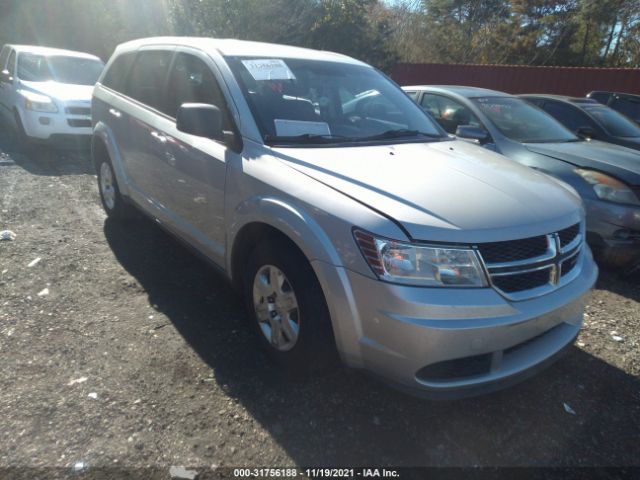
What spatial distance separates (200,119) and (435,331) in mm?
1768

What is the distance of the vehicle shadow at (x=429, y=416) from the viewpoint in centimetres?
240

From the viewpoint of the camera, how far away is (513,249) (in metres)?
2.29

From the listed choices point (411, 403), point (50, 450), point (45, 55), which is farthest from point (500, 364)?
point (45, 55)

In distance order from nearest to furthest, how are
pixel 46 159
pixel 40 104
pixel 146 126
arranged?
pixel 146 126 < pixel 40 104 < pixel 46 159

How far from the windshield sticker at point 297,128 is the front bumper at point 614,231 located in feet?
9.00

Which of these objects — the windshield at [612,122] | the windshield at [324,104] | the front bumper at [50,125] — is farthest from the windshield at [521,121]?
the front bumper at [50,125]

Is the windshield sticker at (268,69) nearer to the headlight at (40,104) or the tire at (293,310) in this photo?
the tire at (293,310)

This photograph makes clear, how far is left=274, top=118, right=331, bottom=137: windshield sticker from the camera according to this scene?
2984 millimetres

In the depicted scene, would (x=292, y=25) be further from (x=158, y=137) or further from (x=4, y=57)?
(x=158, y=137)

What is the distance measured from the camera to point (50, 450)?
2273 millimetres

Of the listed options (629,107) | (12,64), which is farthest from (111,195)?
(629,107)

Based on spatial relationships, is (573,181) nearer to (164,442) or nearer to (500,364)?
(500,364)

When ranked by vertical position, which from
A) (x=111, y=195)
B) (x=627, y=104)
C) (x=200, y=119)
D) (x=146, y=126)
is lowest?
(x=111, y=195)

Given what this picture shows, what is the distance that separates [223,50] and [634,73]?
1432 cm
